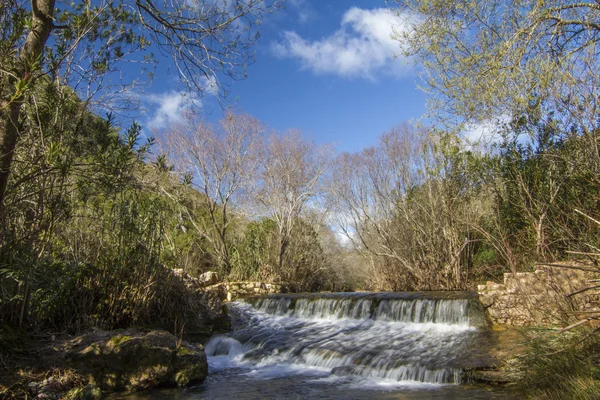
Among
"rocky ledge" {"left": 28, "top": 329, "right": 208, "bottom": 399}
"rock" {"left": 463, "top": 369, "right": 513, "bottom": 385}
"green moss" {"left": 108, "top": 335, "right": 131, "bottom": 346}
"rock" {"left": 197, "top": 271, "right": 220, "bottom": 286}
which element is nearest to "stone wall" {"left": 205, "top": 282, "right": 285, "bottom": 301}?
"rock" {"left": 197, "top": 271, "right": 220, "bottom": 286}

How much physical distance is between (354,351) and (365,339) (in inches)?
24.8

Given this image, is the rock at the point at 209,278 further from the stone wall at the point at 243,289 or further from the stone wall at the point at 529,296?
the stone wall at the point at 529,296

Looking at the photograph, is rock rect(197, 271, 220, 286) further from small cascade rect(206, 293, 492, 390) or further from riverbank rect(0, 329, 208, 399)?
riverbank rect(0, 329, 208, 399)

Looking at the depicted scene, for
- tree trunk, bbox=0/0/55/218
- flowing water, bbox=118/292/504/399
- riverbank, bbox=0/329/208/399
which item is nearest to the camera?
tree trunk, bbox=0/0/55/218

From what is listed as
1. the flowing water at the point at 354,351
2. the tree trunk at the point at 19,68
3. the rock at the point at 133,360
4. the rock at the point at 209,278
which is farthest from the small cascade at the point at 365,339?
the tree trunk at the point at 19,68

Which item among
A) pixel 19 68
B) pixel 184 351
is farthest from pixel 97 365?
pixel 19 68

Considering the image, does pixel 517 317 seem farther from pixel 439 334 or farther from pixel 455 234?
pixel 455 234

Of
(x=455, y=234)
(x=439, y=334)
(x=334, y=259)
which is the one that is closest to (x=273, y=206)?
(x=334, y=259)

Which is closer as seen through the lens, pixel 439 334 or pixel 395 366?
pixel 395 366

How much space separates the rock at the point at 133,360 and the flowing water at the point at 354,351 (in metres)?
0.25

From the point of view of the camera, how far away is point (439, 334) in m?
6.71

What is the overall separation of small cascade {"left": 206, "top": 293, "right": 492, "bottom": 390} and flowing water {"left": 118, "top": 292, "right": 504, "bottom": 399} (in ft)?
0.05

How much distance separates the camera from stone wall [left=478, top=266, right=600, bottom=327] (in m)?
5.35

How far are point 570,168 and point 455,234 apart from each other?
3494mm
